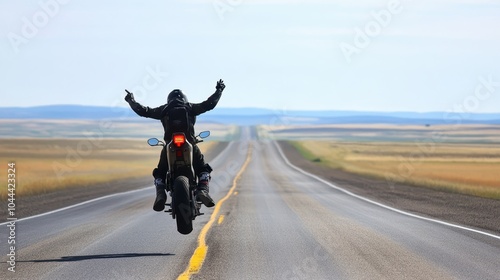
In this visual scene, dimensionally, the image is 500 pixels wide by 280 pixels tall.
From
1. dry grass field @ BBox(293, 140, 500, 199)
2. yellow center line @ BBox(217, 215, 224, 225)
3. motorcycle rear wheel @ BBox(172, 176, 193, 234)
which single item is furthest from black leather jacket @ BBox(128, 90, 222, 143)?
dry grass field @ BBox(293, 140, 500, 199)

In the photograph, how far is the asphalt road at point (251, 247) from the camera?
10453 millimetres

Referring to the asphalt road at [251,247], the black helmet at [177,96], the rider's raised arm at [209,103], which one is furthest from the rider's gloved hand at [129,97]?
the asphalt road at [251,247]

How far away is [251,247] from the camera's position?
12773 mm

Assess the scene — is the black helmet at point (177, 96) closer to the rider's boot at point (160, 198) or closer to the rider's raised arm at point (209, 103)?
the rider's raised arm at point (209, 103)

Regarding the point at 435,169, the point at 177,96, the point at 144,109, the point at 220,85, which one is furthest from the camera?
the point at 435,169

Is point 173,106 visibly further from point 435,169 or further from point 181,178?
point 435,169

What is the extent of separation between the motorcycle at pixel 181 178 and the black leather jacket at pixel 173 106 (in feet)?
1.20

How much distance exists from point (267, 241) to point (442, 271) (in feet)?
11.9

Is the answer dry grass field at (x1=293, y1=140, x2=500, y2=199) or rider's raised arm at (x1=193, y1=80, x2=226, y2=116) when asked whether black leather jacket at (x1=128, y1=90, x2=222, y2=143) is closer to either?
rider's raised arm at (x1=193, y1=80, x2=226, y2=116)

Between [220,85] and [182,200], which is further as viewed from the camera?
[220,85]

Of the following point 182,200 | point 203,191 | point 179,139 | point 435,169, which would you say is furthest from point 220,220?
point 435,169

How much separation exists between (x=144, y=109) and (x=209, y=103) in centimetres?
103

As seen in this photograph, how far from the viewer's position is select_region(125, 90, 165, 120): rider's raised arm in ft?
43.3

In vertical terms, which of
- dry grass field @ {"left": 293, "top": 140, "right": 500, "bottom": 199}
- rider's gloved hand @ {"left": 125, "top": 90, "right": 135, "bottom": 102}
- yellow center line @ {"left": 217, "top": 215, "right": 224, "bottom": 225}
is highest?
rider's gloved hand @ {"left": 125, "top": 90, "right": 135, "bottom": 102}
